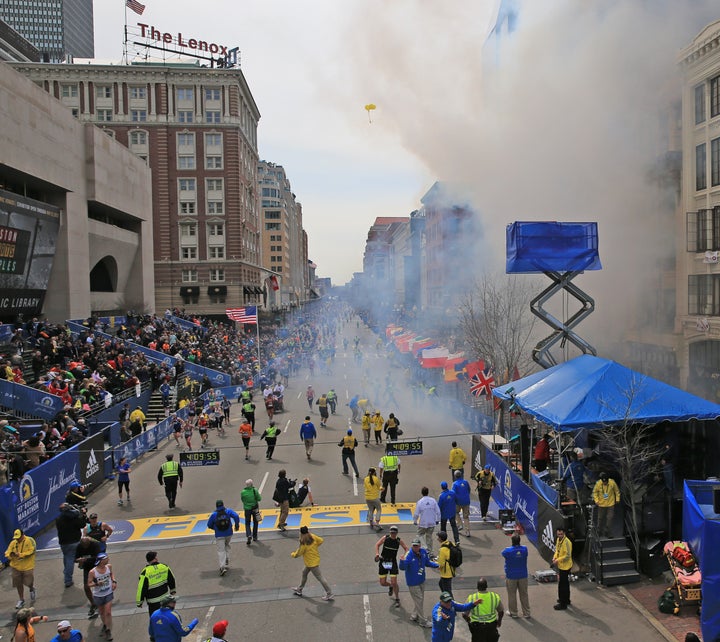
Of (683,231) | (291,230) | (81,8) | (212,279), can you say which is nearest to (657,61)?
(683,231)

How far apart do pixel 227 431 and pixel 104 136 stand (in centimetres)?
2199

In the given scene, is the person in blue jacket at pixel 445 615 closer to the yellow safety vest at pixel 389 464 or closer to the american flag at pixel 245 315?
the yellow safety vest at pixel 389 464

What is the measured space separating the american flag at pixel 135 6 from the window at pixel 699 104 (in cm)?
4188

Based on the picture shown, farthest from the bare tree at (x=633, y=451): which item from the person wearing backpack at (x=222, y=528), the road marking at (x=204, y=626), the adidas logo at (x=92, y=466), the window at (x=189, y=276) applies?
the window at (x=189, y=276)

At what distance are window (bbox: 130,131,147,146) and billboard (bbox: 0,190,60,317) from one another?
29.3 m

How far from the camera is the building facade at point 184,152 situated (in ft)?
180

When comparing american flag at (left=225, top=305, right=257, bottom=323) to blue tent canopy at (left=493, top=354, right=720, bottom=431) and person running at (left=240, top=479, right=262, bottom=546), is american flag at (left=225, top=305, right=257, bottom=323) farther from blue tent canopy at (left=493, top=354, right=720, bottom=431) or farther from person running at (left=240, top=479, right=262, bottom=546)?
blue tent canopy at (left=493, top=354, right=720, bottom=431)

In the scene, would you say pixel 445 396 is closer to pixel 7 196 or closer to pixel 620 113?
pixel 620 113

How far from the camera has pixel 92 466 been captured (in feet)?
49.7

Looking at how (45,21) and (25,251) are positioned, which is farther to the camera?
(45,21)

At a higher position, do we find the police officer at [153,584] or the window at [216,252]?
the window at [216,252]

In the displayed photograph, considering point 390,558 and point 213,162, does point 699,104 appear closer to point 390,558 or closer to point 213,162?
point 390,558

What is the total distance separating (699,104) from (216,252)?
4373 centimetres

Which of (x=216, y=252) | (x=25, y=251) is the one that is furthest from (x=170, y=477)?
(x=216, y=252)
